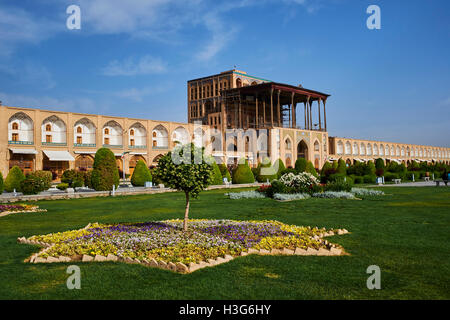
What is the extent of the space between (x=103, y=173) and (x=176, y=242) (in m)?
15.5

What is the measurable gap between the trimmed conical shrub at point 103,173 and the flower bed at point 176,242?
13.3m

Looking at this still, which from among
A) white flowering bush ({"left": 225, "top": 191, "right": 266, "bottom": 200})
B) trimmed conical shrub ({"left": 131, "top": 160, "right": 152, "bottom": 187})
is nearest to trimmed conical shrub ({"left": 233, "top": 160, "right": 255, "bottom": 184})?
trimmed conical shrub ({"left": 131, "top": 160, "right": 152, "bottom": 187})

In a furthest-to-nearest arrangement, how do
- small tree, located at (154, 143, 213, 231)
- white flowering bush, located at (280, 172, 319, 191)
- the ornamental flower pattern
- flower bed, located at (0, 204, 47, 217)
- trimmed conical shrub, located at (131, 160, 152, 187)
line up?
trimmed conical shrub, located at (131, 160, 152, 187) < white flowering bush, located at (280, 172, 319, 191) < flower bed, located at (0, 204, 47, 217) < small tree, located at (154, 143, 213, 231) < the ornamental flower pattern

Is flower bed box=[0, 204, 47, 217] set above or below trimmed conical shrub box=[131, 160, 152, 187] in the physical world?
below

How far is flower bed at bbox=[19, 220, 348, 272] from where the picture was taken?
545 centimetres

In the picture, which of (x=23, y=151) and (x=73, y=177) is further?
(x=23, y=151)

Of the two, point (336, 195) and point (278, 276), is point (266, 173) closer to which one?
point (336, 195)

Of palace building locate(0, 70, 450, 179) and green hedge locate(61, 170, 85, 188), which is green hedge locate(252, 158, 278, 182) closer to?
palace building locate(0, 70, 450, 179)

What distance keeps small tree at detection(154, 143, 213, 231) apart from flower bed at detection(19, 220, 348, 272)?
3.27 feet

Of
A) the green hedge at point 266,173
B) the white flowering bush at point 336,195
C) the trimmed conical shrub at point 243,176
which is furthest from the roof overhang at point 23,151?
the white flowering bush at point 336,195

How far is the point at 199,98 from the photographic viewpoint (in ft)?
180

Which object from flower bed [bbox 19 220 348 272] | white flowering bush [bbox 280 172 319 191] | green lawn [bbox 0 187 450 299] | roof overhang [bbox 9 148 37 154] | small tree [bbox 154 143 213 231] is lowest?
green lawn [bbox 0 187 450 299]

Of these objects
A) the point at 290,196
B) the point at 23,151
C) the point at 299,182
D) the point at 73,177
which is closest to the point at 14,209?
the point at 290,196

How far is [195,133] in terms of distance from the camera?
47.0m
